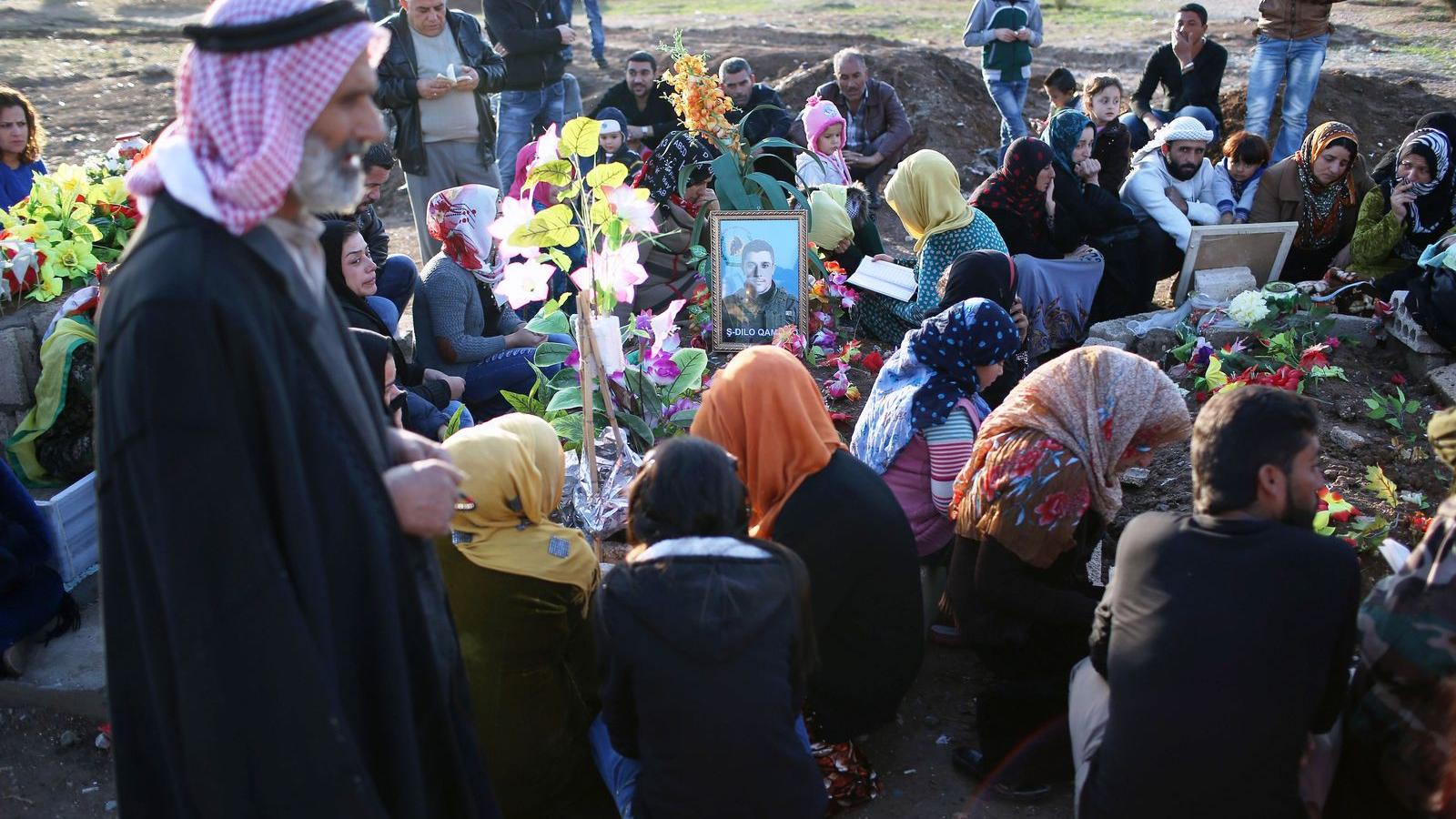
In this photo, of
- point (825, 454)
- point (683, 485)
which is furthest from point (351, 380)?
point (825, 454)

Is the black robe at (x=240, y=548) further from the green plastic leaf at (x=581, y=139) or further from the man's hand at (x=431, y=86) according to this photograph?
the man's hand at (x=431, y=86)

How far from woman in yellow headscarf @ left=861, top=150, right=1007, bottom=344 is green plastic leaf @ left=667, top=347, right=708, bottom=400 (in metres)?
1.60

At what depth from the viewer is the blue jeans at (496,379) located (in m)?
4.71

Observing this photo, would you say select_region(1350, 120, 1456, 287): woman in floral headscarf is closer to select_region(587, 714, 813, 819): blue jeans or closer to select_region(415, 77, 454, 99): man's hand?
select_region(587, 714, 813, 819): blue jeans

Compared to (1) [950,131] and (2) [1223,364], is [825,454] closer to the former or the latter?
(2) [1223,364]

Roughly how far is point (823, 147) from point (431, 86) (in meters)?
2.34

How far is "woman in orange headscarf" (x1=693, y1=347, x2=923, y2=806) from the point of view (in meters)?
2.84

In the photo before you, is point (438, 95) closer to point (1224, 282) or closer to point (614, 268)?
point (614, 268)

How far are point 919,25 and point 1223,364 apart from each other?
551 inches

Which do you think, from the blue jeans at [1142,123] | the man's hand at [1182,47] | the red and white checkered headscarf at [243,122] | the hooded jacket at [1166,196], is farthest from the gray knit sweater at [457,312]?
the man's hand at [1182,47]

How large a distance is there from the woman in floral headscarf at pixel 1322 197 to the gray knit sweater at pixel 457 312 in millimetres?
4089

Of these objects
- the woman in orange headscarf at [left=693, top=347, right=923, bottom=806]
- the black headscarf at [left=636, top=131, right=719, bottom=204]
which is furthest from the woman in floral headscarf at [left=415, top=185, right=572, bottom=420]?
the woman in orange headscarf at [left=693, top=347, right=923, bottom=806]

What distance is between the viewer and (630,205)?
3.27 metres

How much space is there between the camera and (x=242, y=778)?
1.53 metres
